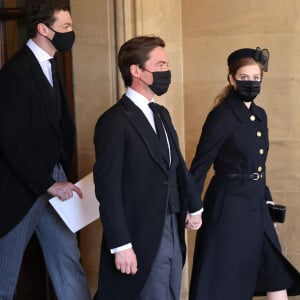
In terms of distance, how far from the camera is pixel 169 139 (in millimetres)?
Answer: 3332

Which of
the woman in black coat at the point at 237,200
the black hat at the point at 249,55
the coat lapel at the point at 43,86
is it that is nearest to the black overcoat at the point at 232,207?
the woman in black coat at the point at 237,200

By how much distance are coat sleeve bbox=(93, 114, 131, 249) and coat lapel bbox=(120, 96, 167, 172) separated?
0.28ft

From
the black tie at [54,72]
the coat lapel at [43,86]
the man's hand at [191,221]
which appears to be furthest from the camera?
the black tie at [54,72]

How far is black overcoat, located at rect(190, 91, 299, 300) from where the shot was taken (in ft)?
12.6

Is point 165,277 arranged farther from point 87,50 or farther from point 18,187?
point 87,50

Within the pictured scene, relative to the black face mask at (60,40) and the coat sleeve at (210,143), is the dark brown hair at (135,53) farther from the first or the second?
the coat sleeve at (210,143)

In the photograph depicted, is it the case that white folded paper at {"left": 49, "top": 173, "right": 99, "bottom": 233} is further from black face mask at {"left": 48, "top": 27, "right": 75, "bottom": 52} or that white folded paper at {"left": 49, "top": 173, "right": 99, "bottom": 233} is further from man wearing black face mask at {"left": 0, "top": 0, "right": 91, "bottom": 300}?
black face mask at {"left": 48, "top": 27, "right": 75, "bottom": 52}

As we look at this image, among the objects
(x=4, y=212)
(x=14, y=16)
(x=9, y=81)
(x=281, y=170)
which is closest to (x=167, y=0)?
(x=14, y=16)

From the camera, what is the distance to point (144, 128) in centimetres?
322

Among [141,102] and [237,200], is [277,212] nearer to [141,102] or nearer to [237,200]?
[237,200]

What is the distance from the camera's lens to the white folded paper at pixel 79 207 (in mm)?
3584

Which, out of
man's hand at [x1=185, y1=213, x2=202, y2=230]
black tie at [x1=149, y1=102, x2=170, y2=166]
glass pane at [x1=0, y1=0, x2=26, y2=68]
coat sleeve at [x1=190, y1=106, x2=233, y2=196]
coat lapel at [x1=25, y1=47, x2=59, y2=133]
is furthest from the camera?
glass pane at [x1=0, y1=0, x2=26, y2=68]

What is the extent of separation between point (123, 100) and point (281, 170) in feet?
5.53

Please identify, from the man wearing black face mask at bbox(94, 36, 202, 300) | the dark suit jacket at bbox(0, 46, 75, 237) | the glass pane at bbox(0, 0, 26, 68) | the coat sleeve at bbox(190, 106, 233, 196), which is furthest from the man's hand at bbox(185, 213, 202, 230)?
the glass pane at bbox(0, 0, 26, 68)
